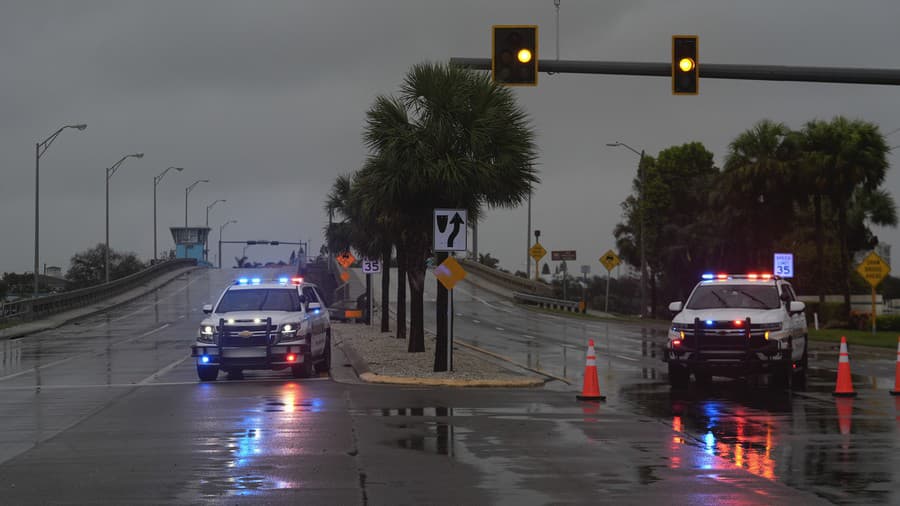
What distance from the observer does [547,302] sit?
72000 millimetres

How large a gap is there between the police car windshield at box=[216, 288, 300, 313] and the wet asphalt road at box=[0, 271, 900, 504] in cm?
151

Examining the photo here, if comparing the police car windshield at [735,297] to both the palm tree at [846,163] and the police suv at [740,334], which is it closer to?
the police suv at [740,334]

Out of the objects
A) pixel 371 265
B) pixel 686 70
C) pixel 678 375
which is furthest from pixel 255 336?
pixel 371 265

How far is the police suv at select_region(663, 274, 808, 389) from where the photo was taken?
2031 centimetres

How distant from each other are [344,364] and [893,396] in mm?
12453

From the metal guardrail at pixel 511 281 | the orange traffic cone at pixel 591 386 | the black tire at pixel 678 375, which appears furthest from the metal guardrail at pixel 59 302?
the orange traffic cone at pixel 591 386

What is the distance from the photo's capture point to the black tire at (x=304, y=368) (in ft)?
73.4

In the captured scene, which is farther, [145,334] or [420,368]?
[145,334]

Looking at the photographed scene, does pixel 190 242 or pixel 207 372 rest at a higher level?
pixel 190 242

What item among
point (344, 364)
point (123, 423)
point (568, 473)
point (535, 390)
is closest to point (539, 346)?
point (344, 364)

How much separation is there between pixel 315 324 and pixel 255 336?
185 cm

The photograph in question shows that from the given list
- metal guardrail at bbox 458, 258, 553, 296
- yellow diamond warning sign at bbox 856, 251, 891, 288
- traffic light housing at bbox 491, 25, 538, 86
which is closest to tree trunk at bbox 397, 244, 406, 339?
traffic light housing at bbox 491, 25, 538, 86

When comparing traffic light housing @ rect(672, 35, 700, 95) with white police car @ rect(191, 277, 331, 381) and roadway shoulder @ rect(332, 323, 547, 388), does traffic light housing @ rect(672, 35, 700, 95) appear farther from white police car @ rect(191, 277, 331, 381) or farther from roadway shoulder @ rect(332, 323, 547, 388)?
white police car @ rect(191, 277, 331, 381)

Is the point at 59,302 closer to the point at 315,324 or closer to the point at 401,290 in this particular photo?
the point at 401,290
